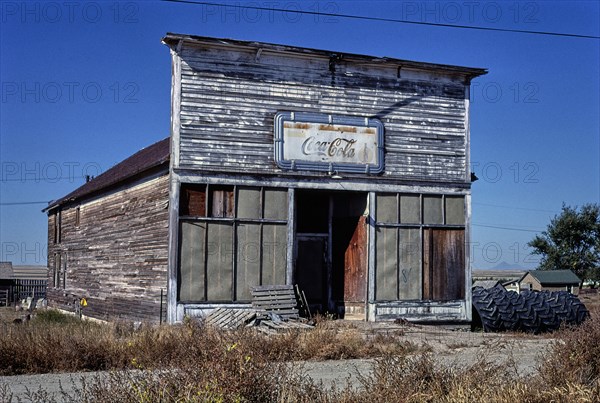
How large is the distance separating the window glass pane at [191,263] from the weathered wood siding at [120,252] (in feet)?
2.05

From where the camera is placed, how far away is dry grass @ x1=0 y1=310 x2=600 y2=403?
7.87 metres

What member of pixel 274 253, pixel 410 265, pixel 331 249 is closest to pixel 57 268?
pixel 331 249

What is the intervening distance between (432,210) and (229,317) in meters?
7.30

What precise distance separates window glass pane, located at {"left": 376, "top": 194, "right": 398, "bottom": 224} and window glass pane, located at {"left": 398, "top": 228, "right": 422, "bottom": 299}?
1.60 feet

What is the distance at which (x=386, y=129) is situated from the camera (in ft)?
71.1

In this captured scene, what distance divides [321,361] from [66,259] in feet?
73.3

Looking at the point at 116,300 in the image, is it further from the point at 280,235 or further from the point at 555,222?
the point at 555,222

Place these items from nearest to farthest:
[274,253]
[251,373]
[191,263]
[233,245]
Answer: [251,373] → [191,263] → [233,245] → [274,253]

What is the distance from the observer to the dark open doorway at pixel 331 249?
71.8 ft

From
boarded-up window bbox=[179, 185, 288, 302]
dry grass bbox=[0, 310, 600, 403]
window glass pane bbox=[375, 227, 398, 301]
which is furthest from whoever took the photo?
window glass pane bbox=[375, 227, 398, 301]

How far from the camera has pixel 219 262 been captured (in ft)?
64.1

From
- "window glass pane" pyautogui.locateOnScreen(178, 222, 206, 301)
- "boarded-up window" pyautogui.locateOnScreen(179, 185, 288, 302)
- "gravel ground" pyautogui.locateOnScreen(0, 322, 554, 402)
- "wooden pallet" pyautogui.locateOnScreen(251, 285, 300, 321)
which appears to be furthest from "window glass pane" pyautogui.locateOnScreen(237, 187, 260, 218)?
"gravel ground" pyautogui.locateOnScreen(0, 322, 554, 402)

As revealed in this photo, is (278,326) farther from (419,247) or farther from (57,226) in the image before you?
(57,226)

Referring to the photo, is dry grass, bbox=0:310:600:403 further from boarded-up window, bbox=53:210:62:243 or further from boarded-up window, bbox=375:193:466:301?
boarded-up window, bbox=53:210:62:243
